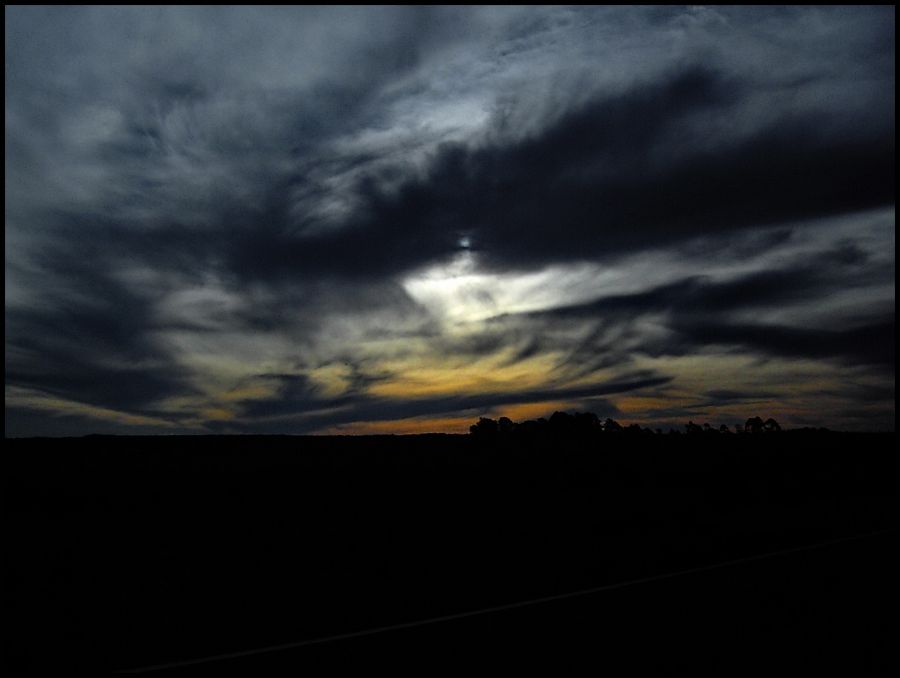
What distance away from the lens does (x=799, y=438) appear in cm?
8106

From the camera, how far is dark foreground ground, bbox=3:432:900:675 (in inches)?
248

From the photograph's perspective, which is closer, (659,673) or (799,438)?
(659,673)

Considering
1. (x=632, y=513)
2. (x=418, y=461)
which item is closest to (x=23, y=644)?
(x=632, y=513)

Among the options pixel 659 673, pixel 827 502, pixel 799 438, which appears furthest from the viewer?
pixel 799 438

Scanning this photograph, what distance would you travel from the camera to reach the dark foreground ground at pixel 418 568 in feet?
20.7

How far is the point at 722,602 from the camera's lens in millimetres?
7859

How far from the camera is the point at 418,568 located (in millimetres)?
11914

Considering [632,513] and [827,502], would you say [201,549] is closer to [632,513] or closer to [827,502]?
[632,513]

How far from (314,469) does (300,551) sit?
15.2 meters

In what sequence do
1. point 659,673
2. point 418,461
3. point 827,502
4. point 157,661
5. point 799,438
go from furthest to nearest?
point 799,438
point 418,461
point 827,502
point 157,661
point 659,673

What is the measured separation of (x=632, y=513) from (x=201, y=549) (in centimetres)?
1307

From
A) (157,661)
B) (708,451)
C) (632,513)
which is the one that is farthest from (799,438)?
(157,661)

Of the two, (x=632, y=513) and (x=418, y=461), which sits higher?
(x=418, y=461)

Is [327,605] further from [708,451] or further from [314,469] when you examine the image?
[708,451]
